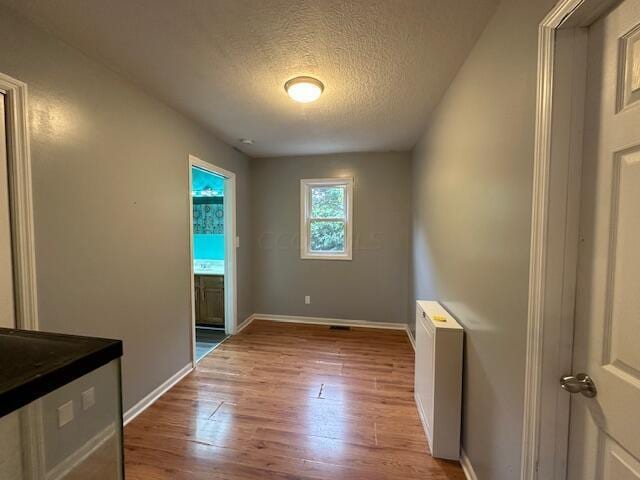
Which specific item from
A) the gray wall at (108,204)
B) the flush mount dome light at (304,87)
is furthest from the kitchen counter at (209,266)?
the flush mount dome light at (304,87)

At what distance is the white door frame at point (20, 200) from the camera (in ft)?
4.33

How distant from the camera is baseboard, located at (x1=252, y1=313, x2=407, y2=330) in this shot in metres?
3.92

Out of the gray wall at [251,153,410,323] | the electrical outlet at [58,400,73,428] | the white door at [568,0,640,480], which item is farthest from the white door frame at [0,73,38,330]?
the gray wall at [251,153,410,323]

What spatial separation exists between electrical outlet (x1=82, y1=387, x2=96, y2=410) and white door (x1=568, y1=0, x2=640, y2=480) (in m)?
1.57

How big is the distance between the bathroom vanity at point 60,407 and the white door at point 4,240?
57cm

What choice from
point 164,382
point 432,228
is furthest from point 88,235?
point 432,228

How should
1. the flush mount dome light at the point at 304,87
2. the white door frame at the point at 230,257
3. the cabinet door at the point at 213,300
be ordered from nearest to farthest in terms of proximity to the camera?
the flush mount dome light at the point at 304,87, the white door frame at the point at 230,257, the cabinet door at the point at 213,300

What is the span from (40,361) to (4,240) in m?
0.99

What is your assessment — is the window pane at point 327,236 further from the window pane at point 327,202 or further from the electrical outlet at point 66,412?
the electrical outlet at point 66,412

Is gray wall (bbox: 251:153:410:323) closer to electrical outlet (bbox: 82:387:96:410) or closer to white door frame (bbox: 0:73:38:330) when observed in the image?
white door frame (bbox: 0:73:38:330)

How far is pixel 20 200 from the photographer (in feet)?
4.42

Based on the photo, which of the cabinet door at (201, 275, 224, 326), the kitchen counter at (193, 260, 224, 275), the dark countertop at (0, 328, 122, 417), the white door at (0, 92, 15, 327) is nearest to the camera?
the dark countertop at (0, 328, 122, 417)

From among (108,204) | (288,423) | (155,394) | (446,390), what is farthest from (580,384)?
(155,394)

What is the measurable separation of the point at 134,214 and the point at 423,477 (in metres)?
2.58
